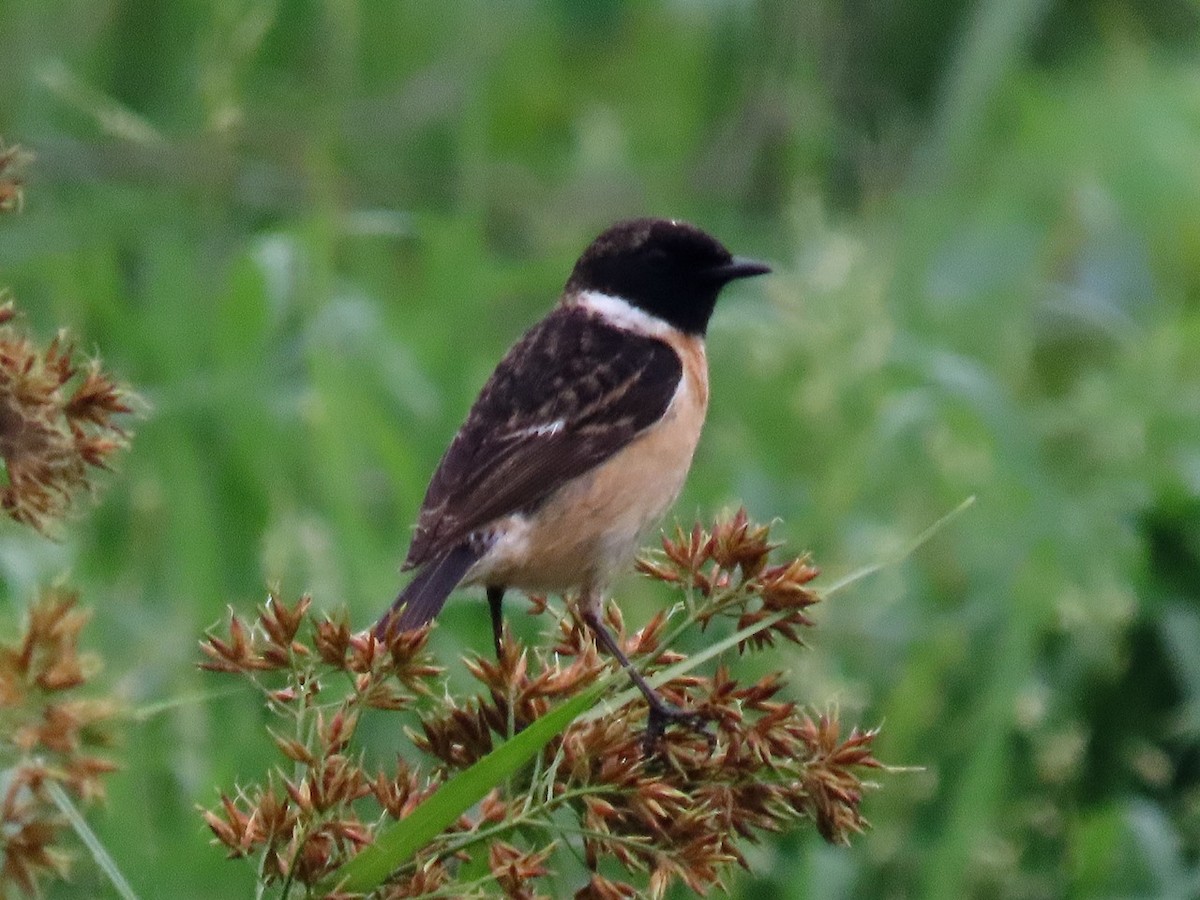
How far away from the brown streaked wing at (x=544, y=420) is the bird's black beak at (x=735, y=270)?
27cm

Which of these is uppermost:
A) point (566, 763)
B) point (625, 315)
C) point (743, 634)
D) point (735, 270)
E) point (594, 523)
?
point (743, 634)

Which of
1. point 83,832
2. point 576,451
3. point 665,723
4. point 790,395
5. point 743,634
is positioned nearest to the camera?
point 83,832

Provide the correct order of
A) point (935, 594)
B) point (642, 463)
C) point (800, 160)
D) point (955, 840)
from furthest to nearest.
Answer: point (800, 160), point (935, 594), point (955, 840), point (642, 463)

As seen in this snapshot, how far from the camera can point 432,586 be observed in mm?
4031

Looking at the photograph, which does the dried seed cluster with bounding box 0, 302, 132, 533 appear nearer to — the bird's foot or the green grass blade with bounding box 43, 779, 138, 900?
the green grass blade with bounding box 43, 779, 138, 900

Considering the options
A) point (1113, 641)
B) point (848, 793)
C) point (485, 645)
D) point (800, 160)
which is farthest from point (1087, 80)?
point (848, 793)

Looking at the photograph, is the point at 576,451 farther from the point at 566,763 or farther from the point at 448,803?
the point at 448,803

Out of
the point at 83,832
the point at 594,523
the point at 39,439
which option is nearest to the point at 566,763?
the point at 83,832

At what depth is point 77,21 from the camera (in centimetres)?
772

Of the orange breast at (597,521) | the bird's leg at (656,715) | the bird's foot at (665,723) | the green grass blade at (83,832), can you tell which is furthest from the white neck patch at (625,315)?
the green grass blade at (83,832)

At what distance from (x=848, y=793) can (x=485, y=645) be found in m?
2.53

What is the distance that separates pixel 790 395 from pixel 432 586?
2.55 m

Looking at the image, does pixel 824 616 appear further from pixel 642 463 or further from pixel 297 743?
pixel 297 743

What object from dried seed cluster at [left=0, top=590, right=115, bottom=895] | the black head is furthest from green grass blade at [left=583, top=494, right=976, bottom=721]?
the black head
